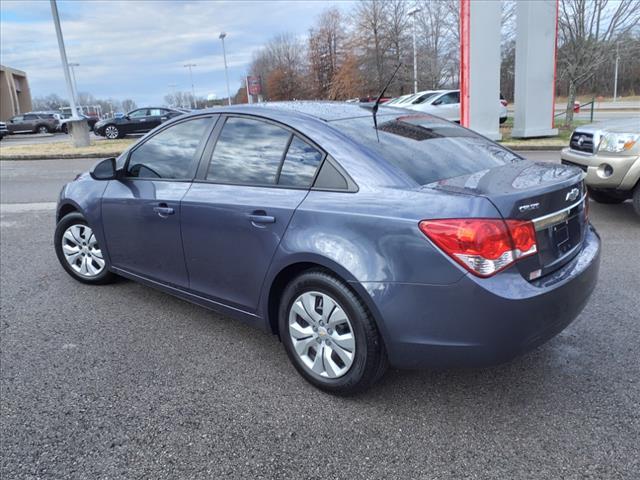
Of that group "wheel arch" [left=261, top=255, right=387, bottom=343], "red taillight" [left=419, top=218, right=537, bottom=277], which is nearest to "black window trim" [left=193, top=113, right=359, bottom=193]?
"wheel arch" [left=261, top=255, right=387, bottom=343]

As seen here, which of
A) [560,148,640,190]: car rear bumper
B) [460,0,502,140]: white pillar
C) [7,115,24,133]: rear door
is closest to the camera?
[560,148,640,190]: car rear bumper

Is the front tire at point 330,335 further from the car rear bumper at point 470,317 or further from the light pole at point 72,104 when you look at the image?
the light pole at point 72,104

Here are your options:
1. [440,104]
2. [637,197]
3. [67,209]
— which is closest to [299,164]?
[67,209]

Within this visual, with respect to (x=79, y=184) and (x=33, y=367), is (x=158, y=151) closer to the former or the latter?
(x=79, y=184)

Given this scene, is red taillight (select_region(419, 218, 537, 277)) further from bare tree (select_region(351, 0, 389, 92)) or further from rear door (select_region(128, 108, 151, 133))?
bare tree (select_region(351, 0, 389, 92))

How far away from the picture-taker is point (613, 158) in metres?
5.91

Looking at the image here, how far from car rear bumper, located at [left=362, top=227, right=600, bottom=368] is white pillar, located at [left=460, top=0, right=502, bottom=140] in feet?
44.0

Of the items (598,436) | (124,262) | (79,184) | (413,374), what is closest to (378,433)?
(413,374)

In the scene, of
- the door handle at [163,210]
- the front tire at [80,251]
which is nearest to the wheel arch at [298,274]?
the door handle at [163,210]

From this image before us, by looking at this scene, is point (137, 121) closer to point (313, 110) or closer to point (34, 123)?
point (34, 123)

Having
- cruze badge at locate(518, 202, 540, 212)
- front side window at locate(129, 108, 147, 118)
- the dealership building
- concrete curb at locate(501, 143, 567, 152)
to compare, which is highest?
the dealership building

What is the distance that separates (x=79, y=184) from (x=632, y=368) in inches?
173

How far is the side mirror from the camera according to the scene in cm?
404

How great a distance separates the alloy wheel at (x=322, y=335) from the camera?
2709 millimetres
